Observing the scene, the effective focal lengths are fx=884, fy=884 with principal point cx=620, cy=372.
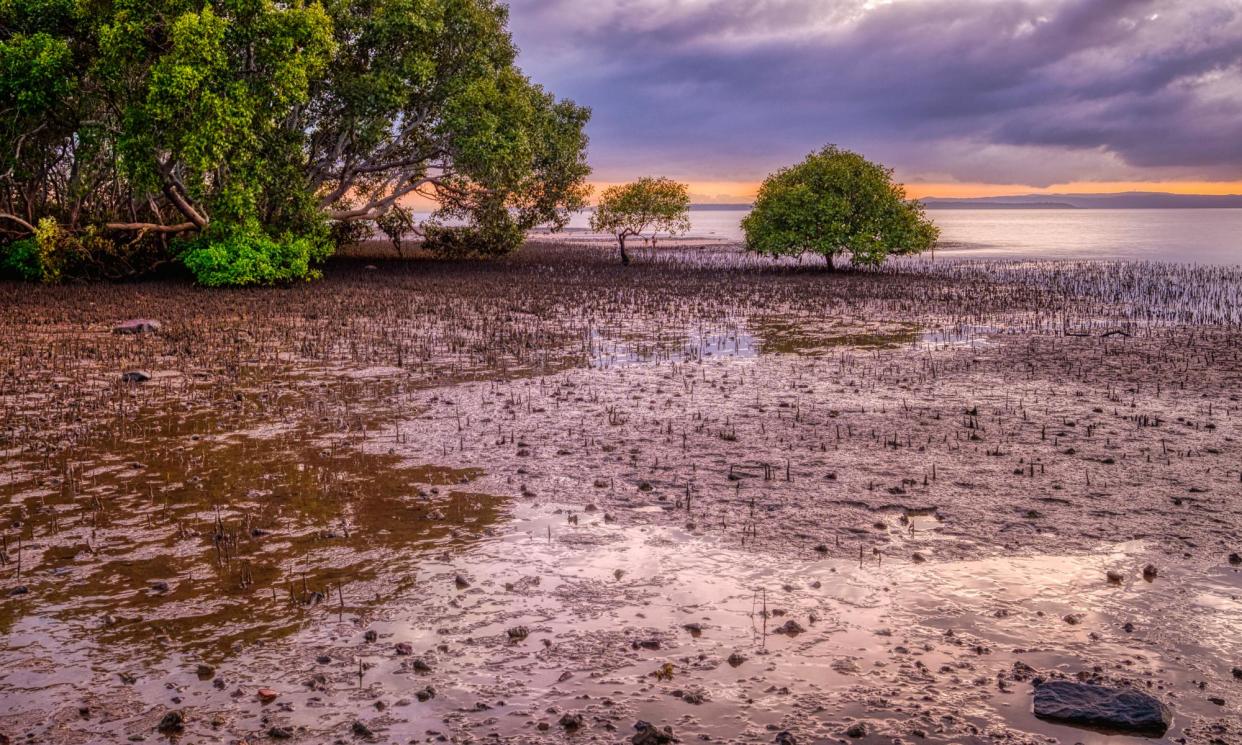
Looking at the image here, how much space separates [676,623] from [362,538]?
3.11 m

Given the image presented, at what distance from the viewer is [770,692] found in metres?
5.46

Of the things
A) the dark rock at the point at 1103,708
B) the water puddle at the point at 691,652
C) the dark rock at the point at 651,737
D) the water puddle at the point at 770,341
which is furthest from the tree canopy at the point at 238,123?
the dark rock at the point at 1103,708

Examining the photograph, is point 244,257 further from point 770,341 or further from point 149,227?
point 770,341

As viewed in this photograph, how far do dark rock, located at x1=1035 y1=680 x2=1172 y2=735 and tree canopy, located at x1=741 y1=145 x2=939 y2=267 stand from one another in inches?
1346

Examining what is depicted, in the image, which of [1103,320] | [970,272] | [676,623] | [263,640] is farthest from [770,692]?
[970,272]

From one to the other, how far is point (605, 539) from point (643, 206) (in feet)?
129

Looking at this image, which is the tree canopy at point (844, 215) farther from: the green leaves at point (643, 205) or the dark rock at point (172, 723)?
the dark rock at point (172, 723)

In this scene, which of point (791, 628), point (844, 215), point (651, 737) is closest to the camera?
point (651, 737)

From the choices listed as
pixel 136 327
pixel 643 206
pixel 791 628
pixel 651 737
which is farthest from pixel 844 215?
pixel 651 737

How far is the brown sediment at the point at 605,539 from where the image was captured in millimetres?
5402

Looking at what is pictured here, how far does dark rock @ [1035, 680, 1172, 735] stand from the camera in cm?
505

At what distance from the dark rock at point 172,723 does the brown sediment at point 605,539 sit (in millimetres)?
71

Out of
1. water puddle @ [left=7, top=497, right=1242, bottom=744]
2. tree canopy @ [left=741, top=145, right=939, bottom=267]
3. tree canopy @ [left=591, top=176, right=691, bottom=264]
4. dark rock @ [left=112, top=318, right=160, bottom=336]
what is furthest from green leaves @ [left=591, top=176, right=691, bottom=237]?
water puddle @ [left=7, top=497, right=1242, bottom=744]

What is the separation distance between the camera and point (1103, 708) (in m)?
5.16
